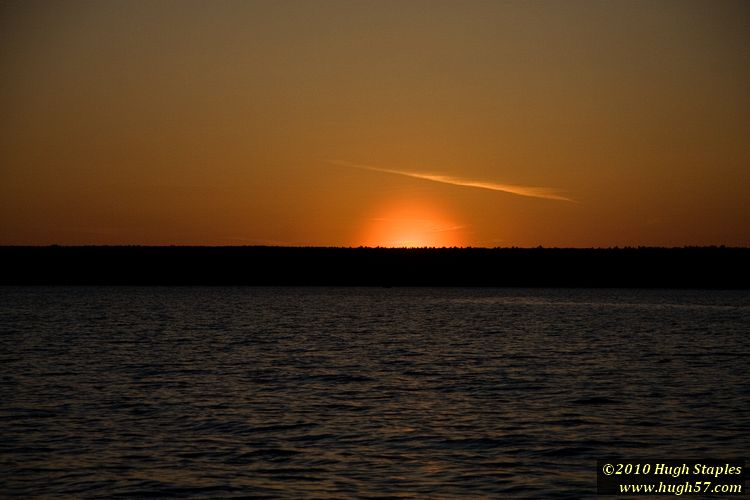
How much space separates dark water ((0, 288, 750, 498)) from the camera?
21.0 meters

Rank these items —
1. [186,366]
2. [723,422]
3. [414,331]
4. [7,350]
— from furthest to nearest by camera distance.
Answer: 1. [414,331]
2. [7,350]
3. [186,366]
4. [723,422]

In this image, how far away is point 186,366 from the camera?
144 ft

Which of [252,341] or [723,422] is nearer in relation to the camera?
[723,422]

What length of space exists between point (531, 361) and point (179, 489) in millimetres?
29550

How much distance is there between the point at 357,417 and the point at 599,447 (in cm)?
760

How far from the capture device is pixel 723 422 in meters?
27.8

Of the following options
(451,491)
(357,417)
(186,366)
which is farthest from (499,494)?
(186,366)

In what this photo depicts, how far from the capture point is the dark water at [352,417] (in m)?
21.0

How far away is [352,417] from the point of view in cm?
2873

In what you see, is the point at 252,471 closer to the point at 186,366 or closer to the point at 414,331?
the point at 186,366

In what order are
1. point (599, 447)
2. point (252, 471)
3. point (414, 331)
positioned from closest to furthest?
point (252, 471)
point (599, 447)
point (414, 331)

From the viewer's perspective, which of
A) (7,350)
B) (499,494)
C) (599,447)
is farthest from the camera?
(7,350)

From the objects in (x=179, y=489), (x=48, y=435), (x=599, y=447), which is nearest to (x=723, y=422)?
(x=599, y=447)

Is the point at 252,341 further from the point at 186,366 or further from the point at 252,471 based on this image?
the point at 252,471
